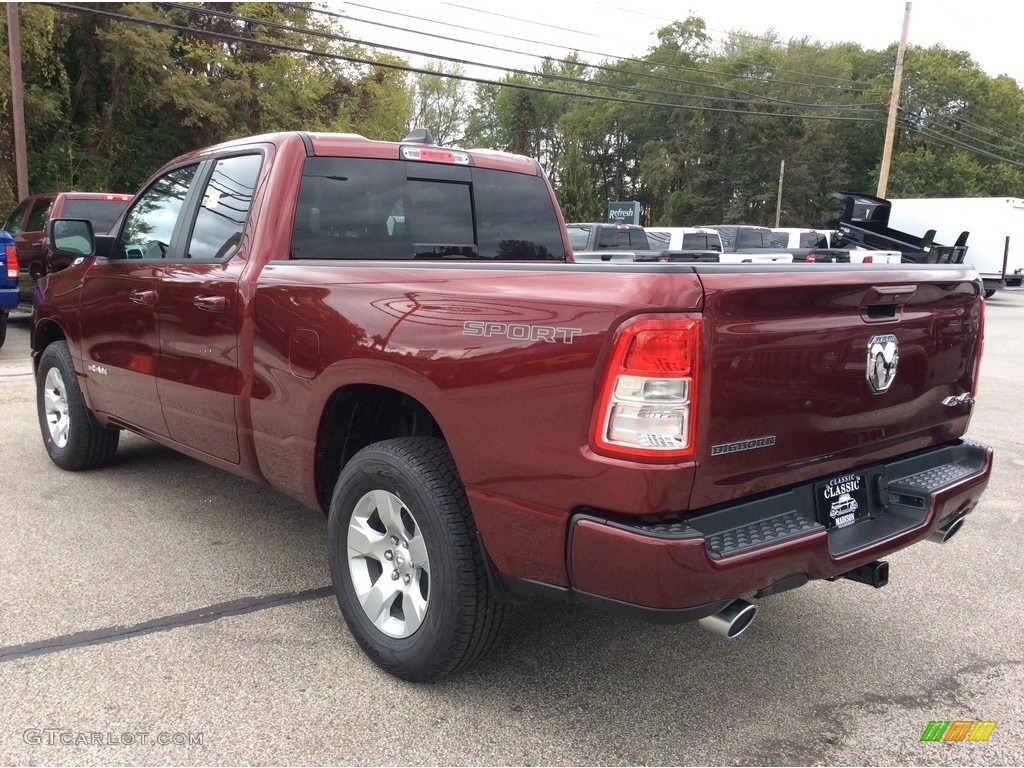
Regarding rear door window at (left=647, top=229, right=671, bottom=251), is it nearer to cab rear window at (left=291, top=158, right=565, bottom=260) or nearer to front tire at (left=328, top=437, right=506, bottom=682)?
cab rear window at (left=291, top=158, right=565, bottom=260)

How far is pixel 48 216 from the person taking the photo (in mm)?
12188

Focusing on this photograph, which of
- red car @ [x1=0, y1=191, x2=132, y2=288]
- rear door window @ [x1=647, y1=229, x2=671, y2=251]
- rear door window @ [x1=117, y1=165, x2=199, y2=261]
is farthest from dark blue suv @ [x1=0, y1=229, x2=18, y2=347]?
rear door window @ [x1=647, y1=229, x2=671, y2=251]

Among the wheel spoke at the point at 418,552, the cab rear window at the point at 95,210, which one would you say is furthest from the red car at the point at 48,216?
the wheel spoke at the point at 418,552

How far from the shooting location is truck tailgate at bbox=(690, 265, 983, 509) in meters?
2.31

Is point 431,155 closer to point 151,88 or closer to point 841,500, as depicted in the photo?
point 841,500

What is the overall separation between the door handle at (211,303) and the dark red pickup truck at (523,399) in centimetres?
2

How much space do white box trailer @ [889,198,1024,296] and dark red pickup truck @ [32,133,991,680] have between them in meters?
24.5

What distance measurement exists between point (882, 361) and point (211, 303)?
2.68 meters

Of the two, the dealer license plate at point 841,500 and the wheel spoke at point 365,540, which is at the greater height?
the dealer license plate at point 841,500

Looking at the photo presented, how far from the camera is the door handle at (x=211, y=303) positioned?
3654 mm

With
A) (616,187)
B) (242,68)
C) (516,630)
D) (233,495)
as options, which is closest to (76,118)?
(242,68)

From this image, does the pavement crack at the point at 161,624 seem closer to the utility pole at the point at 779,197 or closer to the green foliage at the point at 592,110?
the green foliage at the point at 592,110

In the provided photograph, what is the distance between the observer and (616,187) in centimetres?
6894

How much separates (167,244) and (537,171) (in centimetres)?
194
